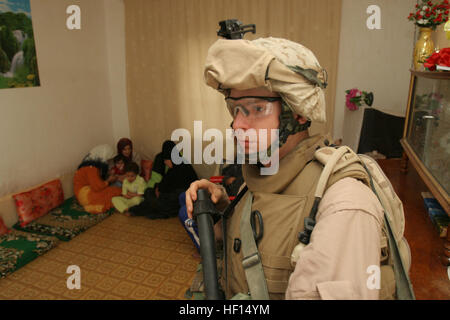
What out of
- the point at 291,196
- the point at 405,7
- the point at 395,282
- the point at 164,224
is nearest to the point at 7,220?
the point at 164,224

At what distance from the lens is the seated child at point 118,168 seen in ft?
14.2

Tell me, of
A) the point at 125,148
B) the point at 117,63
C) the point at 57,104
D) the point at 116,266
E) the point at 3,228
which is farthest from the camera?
the point at 117,63

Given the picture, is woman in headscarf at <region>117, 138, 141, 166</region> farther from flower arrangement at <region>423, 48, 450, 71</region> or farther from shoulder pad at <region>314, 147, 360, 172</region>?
shoulder pad at <region>314, 147, 360, 172</region>

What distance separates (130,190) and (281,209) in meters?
3.60

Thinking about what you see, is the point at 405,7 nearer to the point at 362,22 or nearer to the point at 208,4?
the point at 362,22

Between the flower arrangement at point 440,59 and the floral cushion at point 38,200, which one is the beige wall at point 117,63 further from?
the flower arrangement at point 440,59

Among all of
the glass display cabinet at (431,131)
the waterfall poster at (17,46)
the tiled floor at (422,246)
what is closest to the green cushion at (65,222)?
the waterfall poster at (17,46)

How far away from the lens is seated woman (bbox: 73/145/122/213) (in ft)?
13.1

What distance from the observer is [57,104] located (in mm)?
4000

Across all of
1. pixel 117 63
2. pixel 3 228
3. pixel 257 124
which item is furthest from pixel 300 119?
pixel 117 63

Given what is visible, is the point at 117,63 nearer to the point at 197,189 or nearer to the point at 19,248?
the point at 19,248

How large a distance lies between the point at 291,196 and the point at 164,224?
3157 millimetres

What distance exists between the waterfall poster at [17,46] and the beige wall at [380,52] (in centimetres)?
343

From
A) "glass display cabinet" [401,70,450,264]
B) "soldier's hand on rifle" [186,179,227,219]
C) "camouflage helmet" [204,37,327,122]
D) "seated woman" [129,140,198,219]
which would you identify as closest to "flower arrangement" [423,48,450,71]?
"glass display cabinet" [401,70,450,264]
